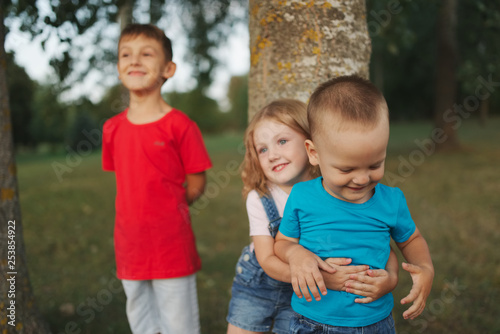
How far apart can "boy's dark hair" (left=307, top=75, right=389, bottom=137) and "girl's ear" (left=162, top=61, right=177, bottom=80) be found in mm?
1280

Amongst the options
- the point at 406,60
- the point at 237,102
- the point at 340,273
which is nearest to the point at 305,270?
the point at 340,273

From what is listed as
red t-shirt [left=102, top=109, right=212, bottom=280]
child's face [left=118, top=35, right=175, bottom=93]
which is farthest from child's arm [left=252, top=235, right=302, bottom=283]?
child's face [left=118, top=35, right=175, bottom=93]

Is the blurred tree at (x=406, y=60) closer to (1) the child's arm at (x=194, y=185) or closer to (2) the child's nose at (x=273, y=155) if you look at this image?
(1) the child's arm at (x=194, y=185)

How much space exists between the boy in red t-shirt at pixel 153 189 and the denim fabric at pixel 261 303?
21.5 inches

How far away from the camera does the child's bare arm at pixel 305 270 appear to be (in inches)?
62.1

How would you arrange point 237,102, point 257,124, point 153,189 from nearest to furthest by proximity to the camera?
point 257,124 → point 153,189 → point 237,102

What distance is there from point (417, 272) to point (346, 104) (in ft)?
2.36

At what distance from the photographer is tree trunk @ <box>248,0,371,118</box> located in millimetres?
2363

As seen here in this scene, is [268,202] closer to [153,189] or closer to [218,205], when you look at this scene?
[153,189]

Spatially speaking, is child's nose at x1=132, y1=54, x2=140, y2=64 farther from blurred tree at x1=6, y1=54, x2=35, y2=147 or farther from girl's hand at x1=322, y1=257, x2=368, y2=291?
blurred tree at x1=6, y1=54, x2=35, y2=147

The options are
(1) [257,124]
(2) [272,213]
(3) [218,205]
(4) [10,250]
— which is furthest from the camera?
(3) [218,205]

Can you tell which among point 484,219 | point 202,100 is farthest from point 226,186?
point 484,219

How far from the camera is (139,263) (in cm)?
253

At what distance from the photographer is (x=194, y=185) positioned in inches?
107
